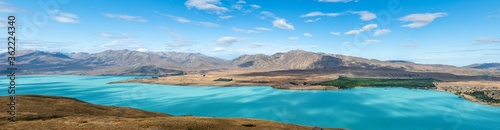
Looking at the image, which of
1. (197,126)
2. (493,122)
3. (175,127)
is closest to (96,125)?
(175,127)

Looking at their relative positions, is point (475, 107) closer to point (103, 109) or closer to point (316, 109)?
point (316, 109)

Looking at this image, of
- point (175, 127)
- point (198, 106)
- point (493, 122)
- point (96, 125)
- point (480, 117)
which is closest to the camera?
point (96, 125)

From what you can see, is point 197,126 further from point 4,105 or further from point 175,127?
point 4,105

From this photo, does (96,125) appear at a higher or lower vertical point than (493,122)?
higher

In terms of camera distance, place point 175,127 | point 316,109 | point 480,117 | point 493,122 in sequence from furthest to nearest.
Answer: point 316,109 < point 480,117 < point 493,122 < point 175,127

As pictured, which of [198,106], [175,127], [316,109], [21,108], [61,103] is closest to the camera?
[175,127]

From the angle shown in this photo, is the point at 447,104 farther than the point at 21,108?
Yes

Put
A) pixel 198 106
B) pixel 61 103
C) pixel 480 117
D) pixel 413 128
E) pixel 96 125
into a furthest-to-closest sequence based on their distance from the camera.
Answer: pixel 198 106 → pixel 480 117 → pixel 413 128 → pixel 61 103 → pixel 96 125

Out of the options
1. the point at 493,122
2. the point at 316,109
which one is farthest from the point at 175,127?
the point at 493,122

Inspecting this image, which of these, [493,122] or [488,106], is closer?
[493,122]
